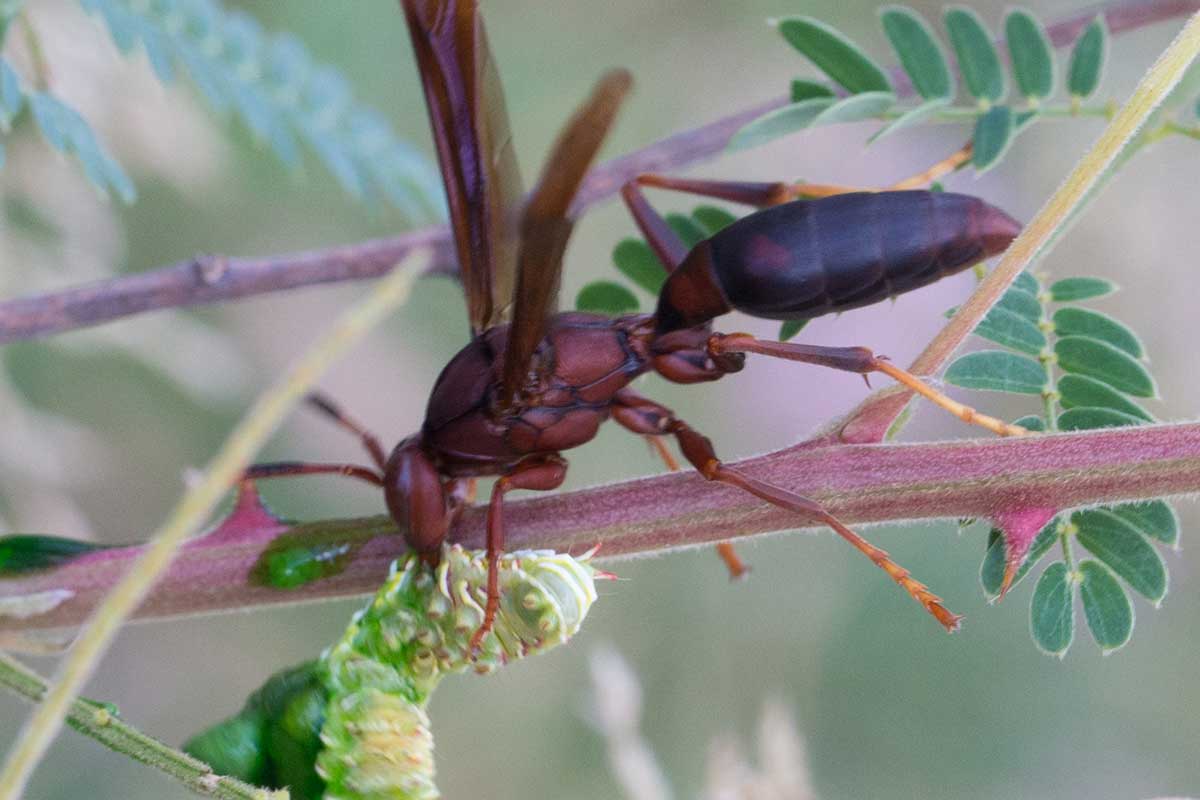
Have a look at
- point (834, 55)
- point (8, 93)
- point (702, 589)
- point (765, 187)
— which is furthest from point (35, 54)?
point (702, 589)

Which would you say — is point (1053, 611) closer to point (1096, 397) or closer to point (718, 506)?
point (1096, 397)

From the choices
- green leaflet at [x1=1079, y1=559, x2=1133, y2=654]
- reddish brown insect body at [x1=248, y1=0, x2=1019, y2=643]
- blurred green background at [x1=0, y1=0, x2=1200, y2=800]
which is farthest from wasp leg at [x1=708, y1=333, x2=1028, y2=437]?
blurred green background at [x1=0, y1=0, x2=1200, y2=800]

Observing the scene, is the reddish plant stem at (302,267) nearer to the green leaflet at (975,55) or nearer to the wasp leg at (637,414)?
the green leaflet at (975,55)

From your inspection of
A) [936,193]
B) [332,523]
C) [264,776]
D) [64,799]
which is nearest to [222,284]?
[332,523]

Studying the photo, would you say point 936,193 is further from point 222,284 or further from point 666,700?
point 666,700

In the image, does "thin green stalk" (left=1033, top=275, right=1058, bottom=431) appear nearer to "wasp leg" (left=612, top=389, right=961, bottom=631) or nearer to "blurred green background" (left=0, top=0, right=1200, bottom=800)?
"wasp leg" (left=612, top=389, right=961, bottom=631)

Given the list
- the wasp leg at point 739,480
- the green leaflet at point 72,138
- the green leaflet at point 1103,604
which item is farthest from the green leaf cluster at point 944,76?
the green leaflet at point 72,138
